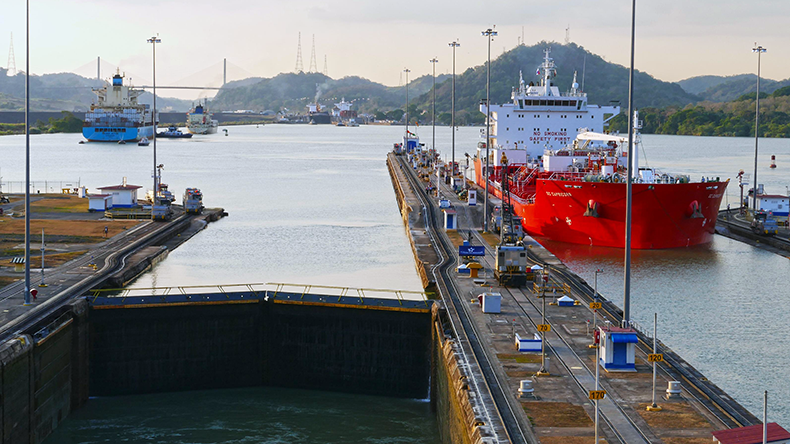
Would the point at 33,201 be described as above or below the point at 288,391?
above

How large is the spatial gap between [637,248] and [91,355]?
125 feet

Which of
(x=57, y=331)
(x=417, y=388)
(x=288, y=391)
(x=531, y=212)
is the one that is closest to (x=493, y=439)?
(x=417, y=388)

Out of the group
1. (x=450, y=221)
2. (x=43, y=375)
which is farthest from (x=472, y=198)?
(x=43, y=375)

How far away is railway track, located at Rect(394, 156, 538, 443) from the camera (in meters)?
20.6

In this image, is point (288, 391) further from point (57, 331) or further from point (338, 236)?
→ point (338, 236)

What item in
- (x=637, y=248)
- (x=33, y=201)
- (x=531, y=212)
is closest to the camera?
(x=637, y=248)

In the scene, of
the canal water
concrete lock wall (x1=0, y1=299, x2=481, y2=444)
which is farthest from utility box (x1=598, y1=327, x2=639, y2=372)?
concrete lock wall (x1=0, y1=299, x2=481, y2=444)

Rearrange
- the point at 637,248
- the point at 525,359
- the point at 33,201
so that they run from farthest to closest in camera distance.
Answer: the point at 33,201, the point at 637,248, the point at 525,359

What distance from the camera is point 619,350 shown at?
83.0 feet

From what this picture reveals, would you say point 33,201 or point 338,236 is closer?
point 338,236

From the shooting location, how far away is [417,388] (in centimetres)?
3180

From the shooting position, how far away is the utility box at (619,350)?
25203 mm

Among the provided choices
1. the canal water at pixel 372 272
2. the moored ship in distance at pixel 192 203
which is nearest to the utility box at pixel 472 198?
the canal water at pixel 372 272

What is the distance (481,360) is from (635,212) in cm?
3298
